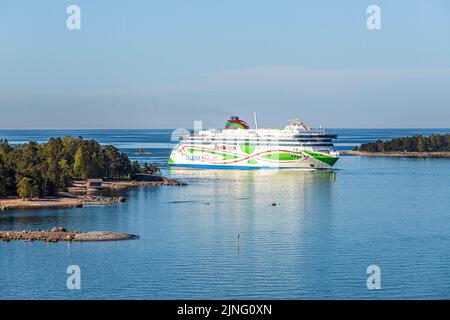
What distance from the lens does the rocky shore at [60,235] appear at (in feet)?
172

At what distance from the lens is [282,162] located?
116m

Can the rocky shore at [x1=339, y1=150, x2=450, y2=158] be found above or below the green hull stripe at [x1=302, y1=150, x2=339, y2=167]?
A: above

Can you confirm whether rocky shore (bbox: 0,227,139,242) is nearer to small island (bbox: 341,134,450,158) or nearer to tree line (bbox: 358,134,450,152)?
small island (bbox: 341,134,450,158)

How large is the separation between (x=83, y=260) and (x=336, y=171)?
2788 inches

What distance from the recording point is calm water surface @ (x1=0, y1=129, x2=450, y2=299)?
41.5 meters

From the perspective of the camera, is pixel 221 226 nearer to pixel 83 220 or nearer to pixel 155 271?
pixel 83 220

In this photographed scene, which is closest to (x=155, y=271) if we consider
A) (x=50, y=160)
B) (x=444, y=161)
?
(x=50, y=160)

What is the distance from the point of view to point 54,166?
263 feet

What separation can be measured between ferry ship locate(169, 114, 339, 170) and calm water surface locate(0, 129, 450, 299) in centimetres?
3029

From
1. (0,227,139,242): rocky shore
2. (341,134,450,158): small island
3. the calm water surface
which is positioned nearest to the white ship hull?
the calm water surface

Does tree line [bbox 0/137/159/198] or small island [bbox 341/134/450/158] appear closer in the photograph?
tree line [bbox 0/137/159/198]

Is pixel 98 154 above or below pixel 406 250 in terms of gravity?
above

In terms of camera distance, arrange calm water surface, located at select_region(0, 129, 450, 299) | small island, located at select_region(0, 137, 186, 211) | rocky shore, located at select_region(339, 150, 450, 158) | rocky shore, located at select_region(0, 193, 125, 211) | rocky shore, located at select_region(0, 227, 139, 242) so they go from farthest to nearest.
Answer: rocky shore, located at select_region(339, 150, 450, 158), small island, located at select_region(0, 137, 186, 211), rocky shore, located at select_region(0, 193, 125, 211), rocky shore, located at select_region(0, 227, 139, 242), calm water surface, located at select_region(0, 129, 450, 299)

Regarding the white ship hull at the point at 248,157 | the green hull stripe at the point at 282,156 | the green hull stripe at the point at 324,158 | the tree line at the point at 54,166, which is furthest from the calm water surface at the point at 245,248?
the green hull stripe at the point at 282,156
